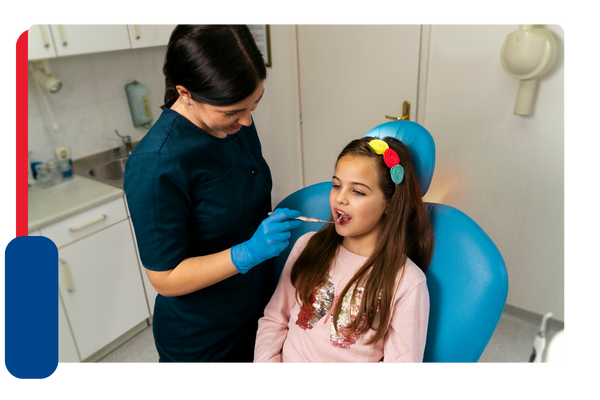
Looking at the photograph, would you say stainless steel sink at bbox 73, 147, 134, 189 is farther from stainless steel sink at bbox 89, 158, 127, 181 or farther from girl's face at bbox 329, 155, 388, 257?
girl's face at bbox 329, 155, 388, 257

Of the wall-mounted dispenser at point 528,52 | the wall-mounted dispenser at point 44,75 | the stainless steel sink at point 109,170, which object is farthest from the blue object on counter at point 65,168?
the wall-mounted dispenser at point 528,52

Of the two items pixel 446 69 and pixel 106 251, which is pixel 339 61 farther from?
pixel 106 251

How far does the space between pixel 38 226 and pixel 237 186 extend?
3.62 feet

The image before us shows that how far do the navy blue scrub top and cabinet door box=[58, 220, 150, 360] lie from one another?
0.91 m

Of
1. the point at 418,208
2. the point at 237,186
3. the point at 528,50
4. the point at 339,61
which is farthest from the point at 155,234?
the point at 339,61

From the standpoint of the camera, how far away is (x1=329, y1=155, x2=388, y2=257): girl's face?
3.83 ft

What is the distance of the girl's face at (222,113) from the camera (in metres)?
0.97

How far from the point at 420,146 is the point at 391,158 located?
0.14 meters

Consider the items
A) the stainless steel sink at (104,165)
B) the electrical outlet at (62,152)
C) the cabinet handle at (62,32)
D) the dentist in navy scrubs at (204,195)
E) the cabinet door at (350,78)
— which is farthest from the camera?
the stainless steel sink at (104,165)

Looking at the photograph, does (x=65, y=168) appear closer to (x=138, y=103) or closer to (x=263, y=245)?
(x=138, y=103)

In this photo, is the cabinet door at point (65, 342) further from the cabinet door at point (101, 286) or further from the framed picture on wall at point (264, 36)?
the framed picture on wall at point (264, 36)

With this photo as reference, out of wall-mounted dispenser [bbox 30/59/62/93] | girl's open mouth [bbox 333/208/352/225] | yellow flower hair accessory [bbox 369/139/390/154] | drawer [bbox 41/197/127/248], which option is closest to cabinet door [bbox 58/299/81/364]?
drawer [bbox 41/197/127/248]

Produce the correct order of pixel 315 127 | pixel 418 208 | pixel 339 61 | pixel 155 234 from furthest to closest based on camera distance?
pixel 315 127 → pixel 339 61 → pixel 418 208 → pixel 155 234

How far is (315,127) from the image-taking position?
262cm
